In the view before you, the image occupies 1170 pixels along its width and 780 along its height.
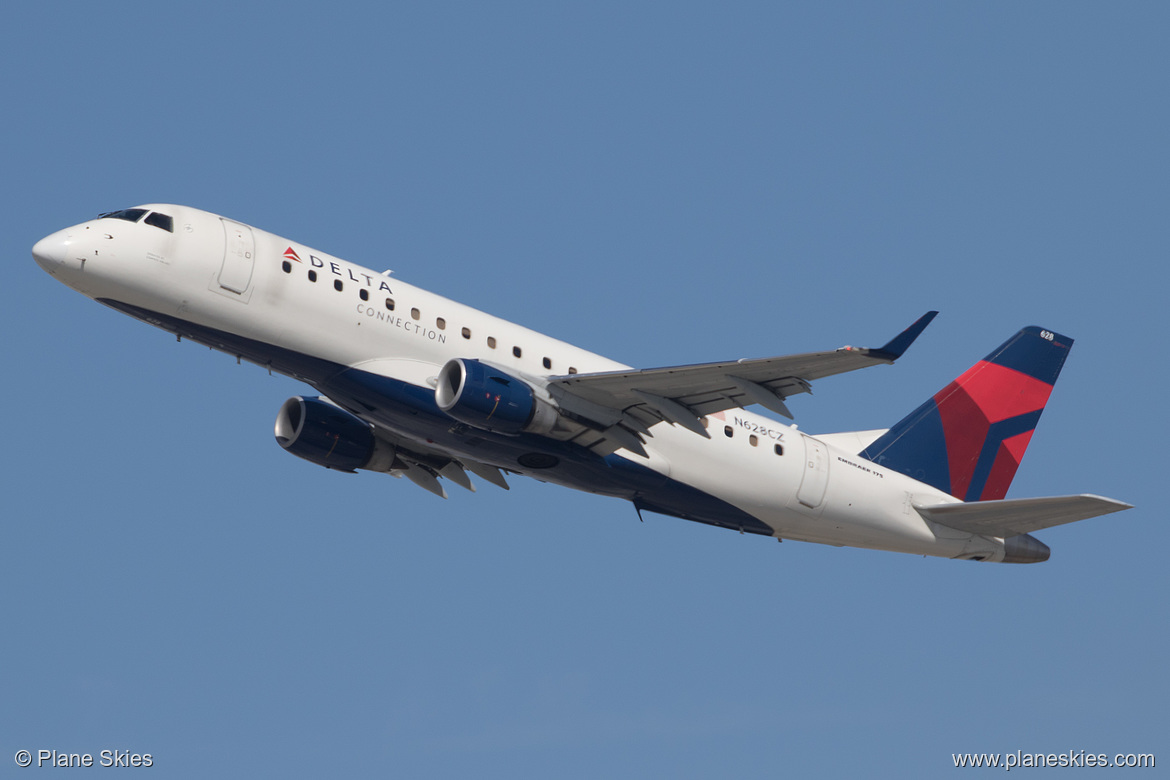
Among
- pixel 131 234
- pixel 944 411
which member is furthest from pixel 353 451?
pixel 944 411

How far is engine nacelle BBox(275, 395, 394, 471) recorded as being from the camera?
1510 inches

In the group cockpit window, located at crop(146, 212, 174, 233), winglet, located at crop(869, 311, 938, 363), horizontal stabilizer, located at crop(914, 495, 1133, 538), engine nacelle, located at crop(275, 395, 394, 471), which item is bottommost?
horizontal stabilizer, located at crop(914, 495, 1133, 538)

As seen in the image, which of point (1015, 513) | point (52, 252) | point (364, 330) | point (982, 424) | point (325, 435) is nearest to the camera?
point (52, 252)

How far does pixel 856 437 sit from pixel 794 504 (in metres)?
4.59

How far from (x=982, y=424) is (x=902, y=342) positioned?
15.1 metres

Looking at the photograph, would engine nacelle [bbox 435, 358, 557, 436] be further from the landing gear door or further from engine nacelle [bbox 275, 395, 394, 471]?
engine nacelle [bbox 275, 395, 394, 471]

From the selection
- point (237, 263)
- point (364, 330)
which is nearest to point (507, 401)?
point (364, 330)

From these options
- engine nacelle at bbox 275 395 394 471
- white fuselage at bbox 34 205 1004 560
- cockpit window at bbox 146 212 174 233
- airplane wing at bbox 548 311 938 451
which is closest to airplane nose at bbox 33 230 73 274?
white fuselage at bbox 34 205 1004 560

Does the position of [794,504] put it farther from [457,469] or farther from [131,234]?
[131,234]

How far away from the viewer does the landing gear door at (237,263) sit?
32344 mm

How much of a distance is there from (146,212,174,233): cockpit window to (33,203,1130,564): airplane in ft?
0.18

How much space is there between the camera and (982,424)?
42.1 meters

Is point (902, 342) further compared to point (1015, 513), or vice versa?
point (1015, 513)

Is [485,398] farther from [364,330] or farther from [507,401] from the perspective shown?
[364,330]
